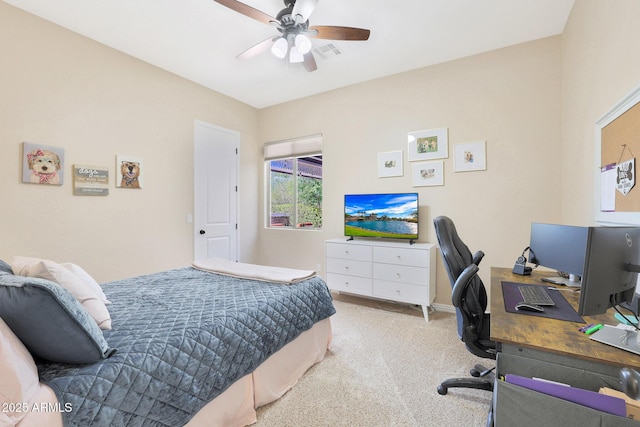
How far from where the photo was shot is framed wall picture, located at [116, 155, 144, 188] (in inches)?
123

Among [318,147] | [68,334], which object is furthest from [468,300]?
[318,147]

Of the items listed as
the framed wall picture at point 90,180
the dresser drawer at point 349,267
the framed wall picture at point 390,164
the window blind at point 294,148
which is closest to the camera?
the framed wall picture at point 90,180

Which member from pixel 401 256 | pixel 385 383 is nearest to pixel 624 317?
pixel 385 383

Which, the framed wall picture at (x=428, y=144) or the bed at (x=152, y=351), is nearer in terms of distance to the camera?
the bed at (x=152, y=351)

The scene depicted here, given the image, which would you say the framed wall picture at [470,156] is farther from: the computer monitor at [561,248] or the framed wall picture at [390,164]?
the computer monitor at [561,248]

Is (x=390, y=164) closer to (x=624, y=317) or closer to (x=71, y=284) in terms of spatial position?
(x=624, y=317)

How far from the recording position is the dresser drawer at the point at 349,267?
3.44m

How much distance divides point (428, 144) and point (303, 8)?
6.91 ft

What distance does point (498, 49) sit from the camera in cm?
308

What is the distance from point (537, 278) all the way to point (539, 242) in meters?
0.31

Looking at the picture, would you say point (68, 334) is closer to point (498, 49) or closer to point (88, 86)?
point (88, 86)

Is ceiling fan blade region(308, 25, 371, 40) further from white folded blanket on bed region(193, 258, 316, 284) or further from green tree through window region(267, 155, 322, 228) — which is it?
green tree through window region(267, 155, 322, 228)

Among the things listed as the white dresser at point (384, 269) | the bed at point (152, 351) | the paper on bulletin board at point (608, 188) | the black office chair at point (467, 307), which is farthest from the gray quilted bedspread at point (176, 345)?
the paper on bulletin board at point (608, 188)

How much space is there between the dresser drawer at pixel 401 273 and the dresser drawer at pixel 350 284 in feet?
0.53
